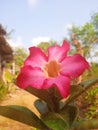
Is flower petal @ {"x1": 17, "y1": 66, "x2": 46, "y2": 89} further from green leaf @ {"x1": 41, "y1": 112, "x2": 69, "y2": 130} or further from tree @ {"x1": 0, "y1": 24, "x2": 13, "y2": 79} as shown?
tree @ {"x1": 0, "y1": 24, "x2": 13, "y2": 79}

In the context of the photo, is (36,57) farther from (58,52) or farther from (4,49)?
(4,49)

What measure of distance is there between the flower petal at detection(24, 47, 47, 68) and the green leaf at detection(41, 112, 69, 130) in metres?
0.10

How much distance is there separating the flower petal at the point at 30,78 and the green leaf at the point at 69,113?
10 cm

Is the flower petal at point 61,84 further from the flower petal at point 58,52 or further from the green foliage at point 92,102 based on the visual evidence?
the green foliage at point 92,102

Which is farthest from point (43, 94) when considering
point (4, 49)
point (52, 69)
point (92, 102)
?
point (4, 49)

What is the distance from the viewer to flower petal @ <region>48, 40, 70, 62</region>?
0.68 meters

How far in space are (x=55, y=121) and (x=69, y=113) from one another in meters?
0.05

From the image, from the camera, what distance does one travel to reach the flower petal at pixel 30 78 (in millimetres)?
624

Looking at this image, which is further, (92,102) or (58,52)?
(92,102)

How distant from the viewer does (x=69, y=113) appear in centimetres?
70

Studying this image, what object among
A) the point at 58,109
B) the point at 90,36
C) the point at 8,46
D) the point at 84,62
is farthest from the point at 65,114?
the point at 90,36

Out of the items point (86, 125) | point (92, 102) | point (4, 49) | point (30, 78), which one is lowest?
point (92, 102)

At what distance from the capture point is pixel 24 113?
28.0 inches

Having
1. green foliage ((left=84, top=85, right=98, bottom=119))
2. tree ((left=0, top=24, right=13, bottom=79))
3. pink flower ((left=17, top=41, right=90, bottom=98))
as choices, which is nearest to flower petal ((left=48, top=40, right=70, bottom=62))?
pink flower ((left=17, top=41, right=90, bottom=98))
